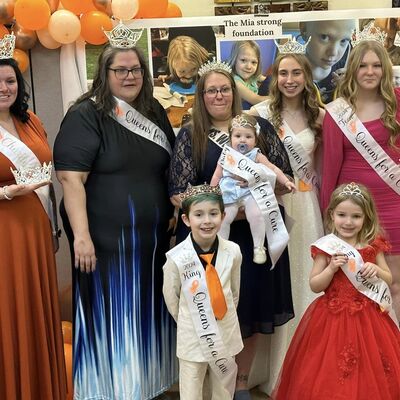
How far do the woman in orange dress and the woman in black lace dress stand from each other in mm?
518

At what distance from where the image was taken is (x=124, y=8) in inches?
113

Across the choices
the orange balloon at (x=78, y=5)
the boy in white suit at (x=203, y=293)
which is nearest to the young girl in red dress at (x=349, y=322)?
the boy in white suit at (x=203, y=293)

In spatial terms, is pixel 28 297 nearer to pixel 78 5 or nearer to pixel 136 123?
pixel 136 123

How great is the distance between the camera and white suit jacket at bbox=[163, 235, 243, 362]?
2.11 meters

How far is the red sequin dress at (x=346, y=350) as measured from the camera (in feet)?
6.84

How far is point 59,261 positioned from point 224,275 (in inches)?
58.3

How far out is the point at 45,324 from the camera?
2.32 meters

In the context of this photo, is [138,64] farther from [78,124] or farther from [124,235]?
[124,235]

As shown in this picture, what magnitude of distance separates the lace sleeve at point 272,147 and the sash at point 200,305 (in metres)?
0.54

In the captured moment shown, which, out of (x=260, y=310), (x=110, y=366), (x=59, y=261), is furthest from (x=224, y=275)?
(x=59, y=261)

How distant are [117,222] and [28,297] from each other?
1.39ft

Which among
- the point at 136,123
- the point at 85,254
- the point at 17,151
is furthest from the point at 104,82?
the point at 85,254

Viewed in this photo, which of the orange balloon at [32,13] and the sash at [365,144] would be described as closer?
the sash at [365,144]

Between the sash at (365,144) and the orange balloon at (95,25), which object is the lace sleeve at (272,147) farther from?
the orange balloon at (95,25)
